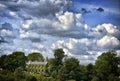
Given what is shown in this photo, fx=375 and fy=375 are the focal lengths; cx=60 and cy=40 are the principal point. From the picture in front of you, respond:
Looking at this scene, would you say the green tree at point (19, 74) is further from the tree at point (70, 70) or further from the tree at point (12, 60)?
the tree at point (70, 70)

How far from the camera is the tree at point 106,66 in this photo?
39.3 ft

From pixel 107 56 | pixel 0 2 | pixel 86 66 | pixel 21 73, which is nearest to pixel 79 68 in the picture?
pixel 86 66

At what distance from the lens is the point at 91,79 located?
12508 mm

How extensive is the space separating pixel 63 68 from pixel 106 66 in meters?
1.48

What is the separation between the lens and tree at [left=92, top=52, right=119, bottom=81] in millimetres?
11992

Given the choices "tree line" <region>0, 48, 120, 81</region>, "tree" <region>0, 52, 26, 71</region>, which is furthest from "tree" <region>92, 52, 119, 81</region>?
"tree" <region>0, 52, 26, 71</region>

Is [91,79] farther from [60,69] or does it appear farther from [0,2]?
[0,2]

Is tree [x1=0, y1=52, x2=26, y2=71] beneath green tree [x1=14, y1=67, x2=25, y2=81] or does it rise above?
Answer: above

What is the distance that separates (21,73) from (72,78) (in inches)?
89.3

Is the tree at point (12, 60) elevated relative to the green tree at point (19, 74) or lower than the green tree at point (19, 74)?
elevated

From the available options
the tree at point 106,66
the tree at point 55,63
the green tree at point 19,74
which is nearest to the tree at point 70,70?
the tree at point 55,63

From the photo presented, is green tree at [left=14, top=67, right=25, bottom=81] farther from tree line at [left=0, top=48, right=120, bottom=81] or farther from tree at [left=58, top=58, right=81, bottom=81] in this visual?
tree at [left=58, top=58, right=81, bottom=81]

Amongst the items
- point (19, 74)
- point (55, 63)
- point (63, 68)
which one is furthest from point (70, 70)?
point (19, 74)

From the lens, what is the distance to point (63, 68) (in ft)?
41.7
